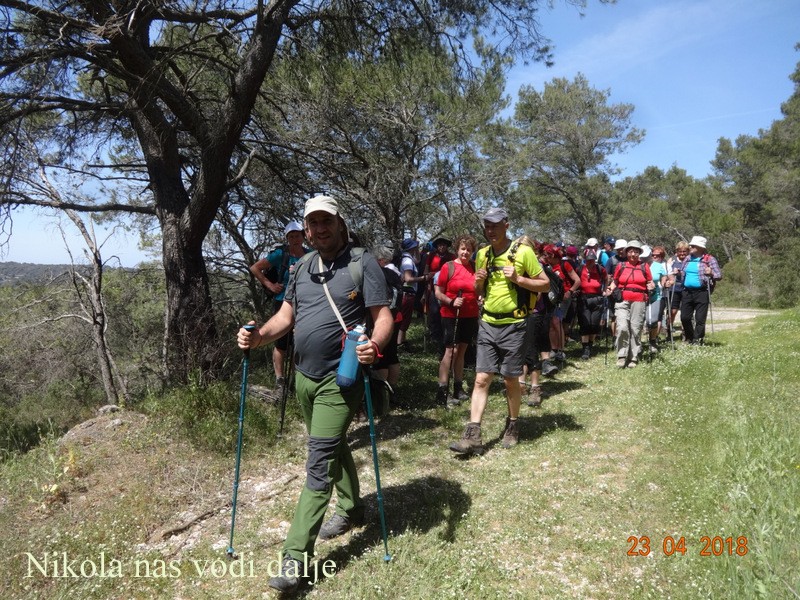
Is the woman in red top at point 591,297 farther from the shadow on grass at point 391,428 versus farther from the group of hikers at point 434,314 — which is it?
the shadow on grass at point 391,428

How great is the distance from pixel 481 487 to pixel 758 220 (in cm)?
3429

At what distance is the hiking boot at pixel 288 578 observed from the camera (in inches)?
114

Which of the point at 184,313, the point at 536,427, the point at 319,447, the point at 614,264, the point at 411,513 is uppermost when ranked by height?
the point at 614,264

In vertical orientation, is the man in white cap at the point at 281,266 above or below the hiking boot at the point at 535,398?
above

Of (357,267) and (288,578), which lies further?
(357,267)

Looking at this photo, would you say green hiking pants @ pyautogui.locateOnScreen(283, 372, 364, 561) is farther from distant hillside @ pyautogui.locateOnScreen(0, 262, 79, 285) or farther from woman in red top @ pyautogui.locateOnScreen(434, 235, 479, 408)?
distant hillside @ pyautogui.locateOnScreen(0, 262, 79, 285)

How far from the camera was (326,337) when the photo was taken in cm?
323

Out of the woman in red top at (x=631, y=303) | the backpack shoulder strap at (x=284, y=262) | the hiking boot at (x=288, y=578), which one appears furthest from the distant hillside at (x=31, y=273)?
the woman in red top at (x=631, y=303)

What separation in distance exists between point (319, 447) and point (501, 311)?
7.79 feet

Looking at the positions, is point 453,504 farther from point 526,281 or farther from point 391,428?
point 526,281

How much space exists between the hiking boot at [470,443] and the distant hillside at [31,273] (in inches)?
294

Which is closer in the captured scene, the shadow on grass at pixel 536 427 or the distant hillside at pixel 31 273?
the shadow on grass at pixel 536 427

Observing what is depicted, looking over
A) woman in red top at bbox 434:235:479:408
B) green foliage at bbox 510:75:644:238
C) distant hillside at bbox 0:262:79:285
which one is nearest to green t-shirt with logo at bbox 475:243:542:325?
woman in red top at bbox 434:235:479:408

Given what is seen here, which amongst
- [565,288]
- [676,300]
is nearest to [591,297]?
[565,288]
